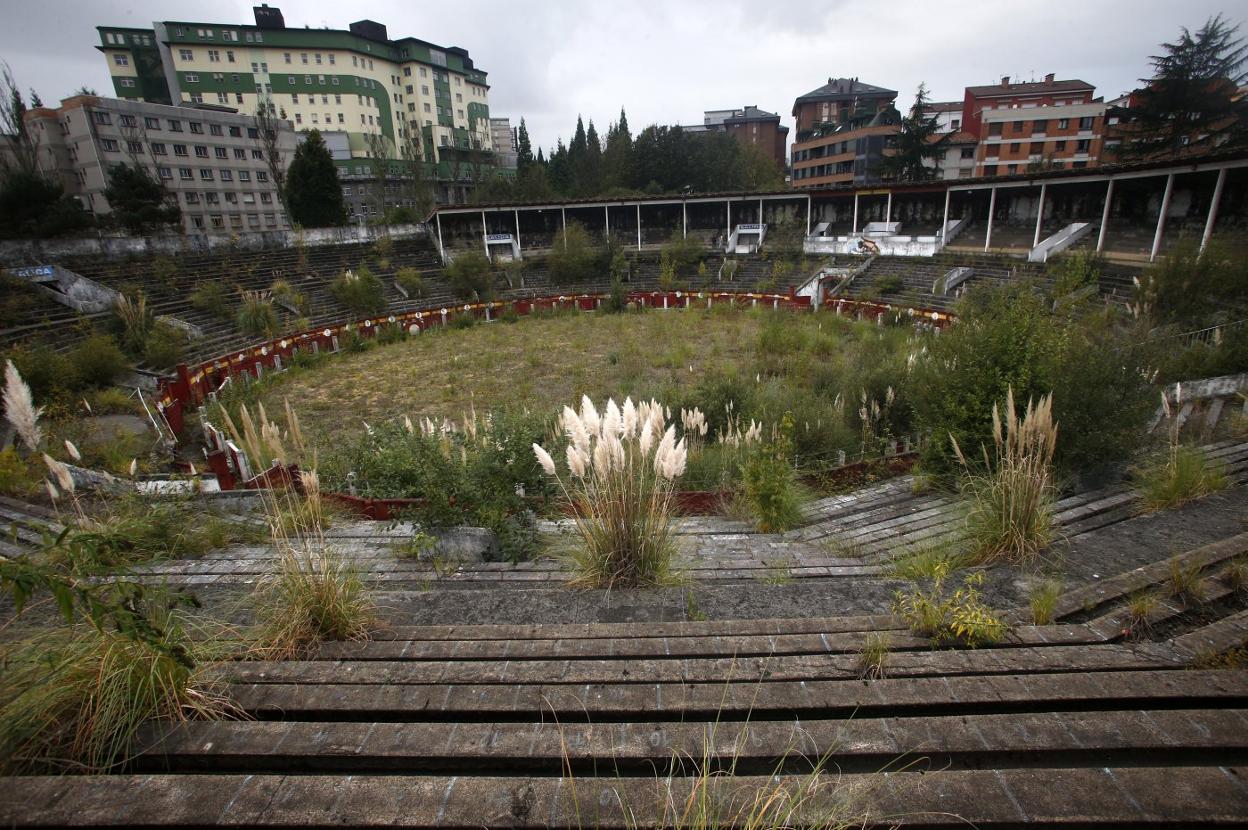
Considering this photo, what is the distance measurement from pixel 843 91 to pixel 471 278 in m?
52.8

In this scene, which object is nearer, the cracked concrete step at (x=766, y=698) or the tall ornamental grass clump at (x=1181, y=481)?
the cracked concrete step at (x=766, y=698)

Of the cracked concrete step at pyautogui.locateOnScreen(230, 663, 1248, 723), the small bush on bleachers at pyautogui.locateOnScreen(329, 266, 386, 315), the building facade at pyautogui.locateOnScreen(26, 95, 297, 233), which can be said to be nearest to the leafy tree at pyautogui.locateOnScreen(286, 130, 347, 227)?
the building facade at pyautogui.locateOnScreen(26, 95, 297, 233)

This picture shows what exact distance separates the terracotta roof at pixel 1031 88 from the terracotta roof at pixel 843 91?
40.7 feet

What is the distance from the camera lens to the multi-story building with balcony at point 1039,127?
42406mm

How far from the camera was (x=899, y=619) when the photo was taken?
2992 millimetres

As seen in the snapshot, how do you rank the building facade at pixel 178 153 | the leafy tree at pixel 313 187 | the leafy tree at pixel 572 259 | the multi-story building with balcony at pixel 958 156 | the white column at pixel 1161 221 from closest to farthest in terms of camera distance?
the white column at pixel 1161 221 < the leafy tree at pixel 572 259 < the leafy tree at pixel 313 187 < the building facade at pixel 178 153 < the multi-story building with balcony at pixel 958 156

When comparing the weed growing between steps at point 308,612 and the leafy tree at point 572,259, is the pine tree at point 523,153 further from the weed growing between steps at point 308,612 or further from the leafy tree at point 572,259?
the weed growing between steps at point 308,612

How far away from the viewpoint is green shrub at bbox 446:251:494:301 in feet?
93.4

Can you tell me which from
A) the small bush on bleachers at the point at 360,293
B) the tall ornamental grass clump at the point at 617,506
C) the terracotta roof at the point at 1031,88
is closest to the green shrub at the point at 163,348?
the small bush on bleachers at the point at 360,293

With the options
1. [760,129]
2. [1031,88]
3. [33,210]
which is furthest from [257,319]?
[760,129]

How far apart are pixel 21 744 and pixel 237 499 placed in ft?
15.9

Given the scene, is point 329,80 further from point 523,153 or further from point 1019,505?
point 1019,505

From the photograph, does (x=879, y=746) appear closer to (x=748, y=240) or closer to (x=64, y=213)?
(x=64, y=213)

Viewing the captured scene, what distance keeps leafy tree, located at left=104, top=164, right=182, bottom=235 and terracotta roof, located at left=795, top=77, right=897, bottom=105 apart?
193ft
